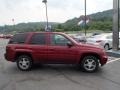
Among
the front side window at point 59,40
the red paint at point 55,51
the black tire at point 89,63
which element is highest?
the front side window at point 59,40

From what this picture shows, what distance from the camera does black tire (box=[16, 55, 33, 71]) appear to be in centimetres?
1040

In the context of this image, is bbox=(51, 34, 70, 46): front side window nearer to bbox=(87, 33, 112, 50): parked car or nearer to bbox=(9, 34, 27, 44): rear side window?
bbox=(9, 34, 27, 44): rear side window

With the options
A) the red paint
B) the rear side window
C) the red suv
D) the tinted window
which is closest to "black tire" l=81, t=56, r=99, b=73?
the red suv

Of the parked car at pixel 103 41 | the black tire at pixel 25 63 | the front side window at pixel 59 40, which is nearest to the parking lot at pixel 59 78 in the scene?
the black tire at pixel 25 63

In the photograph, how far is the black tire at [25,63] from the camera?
34.1 ft

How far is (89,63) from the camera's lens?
10109 millimetres

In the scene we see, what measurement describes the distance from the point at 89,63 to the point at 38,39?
7.75 ft

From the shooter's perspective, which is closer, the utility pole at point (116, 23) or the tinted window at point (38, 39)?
the tinted window at point (38, 39)

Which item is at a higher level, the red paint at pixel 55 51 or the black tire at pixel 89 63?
the red paint at pixel 55 51

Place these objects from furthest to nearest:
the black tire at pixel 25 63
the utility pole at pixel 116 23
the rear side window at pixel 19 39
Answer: the utility pole at pixel 116 23 < the rear side window at pixel 19 39 < the black tire at pixel 25 63

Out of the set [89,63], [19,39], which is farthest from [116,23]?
[19,39]

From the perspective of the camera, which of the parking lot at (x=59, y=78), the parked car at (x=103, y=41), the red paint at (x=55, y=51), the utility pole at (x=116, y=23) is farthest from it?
the parked car at (x=103, y=41)

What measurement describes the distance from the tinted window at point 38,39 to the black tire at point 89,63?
6.18 feet

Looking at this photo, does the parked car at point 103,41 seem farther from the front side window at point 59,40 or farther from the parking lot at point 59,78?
the front side window at point 59,40
